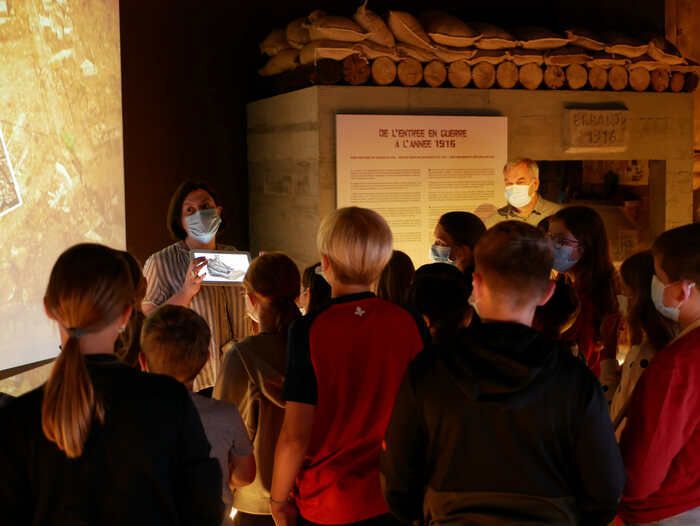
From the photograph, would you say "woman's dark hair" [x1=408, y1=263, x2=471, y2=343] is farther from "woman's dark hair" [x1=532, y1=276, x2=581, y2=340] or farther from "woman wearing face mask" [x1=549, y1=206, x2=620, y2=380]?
"woman wearing face mask" [x1=549, y1=206, x2=620, y2=380]

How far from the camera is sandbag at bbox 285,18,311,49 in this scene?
287 inches

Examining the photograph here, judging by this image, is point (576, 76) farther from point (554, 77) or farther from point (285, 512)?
point (285, 512)

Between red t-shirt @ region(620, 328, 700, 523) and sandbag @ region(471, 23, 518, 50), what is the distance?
5283mm

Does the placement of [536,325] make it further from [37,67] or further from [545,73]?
[545,73]

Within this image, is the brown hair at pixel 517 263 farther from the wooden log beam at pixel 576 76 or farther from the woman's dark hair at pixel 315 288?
the wooden log beam at pixel 576 76

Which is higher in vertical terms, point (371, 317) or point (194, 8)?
point (194, 8)

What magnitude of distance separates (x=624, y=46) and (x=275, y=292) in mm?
5742

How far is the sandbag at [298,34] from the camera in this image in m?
7.29

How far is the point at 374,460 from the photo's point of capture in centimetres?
281

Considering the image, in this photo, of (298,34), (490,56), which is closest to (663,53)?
(490,56)

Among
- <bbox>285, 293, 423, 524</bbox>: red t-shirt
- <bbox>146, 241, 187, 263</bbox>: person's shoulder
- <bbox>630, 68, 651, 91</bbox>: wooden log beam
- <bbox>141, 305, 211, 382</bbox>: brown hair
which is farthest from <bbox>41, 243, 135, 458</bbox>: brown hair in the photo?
<bbox>630, 68, 651, 91</bbox>: wooden log beam

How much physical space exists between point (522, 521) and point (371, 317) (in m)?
0.78

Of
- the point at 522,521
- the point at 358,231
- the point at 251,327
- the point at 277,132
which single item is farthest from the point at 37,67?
the point at 522,521

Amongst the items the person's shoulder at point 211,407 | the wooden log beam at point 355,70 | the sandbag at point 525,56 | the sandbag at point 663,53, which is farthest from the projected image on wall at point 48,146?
the sandbag at point 663,53
